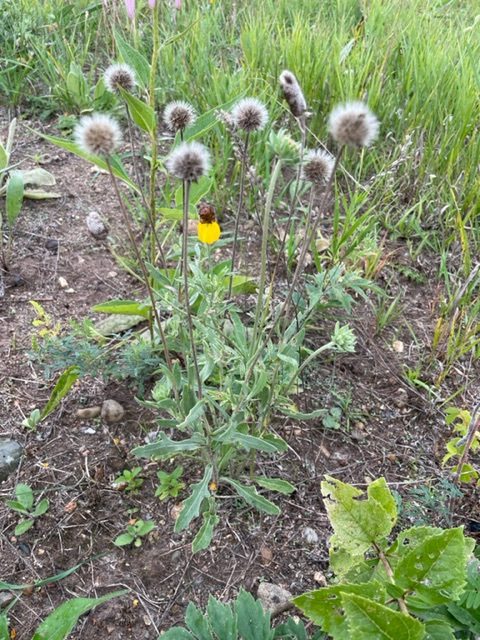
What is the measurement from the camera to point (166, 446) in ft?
4.60

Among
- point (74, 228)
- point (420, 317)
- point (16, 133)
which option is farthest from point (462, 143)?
point (16, 133)

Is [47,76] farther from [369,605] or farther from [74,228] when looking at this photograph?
[369,605]

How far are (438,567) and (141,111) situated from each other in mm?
1148

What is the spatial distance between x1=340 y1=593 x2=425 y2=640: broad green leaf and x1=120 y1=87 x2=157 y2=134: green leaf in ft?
3.67

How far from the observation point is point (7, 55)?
2.99 meters

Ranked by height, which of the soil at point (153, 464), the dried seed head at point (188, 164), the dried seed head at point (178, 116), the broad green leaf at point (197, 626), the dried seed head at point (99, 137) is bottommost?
the soil at point (153, 464)

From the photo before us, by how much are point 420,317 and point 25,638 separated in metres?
1.60

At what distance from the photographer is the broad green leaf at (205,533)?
54.8 inches

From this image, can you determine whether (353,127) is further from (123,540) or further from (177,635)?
(123,540)

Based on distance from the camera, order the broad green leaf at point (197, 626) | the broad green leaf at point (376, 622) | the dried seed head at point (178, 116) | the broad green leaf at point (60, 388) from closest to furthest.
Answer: the broad green leaf at point (376, 622)
the broad green leaf at point (197, 626)
the dried seed head at point (178, 116)
the broad green leaf at point (60, 388)

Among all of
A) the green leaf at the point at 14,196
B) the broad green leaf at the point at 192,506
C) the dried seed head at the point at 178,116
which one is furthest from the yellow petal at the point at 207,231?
the green leaf at the point at 14,196

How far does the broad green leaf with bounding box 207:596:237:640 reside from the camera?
113cm

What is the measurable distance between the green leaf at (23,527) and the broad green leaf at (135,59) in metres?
1.19

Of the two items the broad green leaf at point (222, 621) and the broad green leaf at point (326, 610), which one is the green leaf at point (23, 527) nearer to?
the broad green leaf at point (222, 621)
